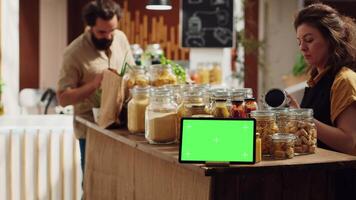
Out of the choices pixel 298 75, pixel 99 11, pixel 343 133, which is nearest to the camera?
pixel 343 133

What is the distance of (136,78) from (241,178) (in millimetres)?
1227

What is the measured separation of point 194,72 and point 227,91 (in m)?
4.37

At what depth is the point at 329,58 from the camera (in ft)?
9.09

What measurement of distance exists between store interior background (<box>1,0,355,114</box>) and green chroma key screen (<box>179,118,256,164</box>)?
5690 mm

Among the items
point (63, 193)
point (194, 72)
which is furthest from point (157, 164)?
point (194, 72)

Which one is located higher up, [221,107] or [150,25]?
[150,25]

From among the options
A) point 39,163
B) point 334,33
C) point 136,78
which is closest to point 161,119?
point 136,78

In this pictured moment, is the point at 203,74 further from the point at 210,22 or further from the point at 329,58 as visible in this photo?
the point at 329,58

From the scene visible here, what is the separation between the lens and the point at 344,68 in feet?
9.02

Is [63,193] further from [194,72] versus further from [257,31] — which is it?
[257,31]

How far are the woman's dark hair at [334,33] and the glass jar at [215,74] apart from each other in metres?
→ 3.93

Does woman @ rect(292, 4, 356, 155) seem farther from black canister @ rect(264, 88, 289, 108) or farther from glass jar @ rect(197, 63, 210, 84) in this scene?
glass jar @ rect(197, 63, 210, 84)

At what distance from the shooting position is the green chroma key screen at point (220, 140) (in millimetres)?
1978

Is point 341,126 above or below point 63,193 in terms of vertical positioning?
above
